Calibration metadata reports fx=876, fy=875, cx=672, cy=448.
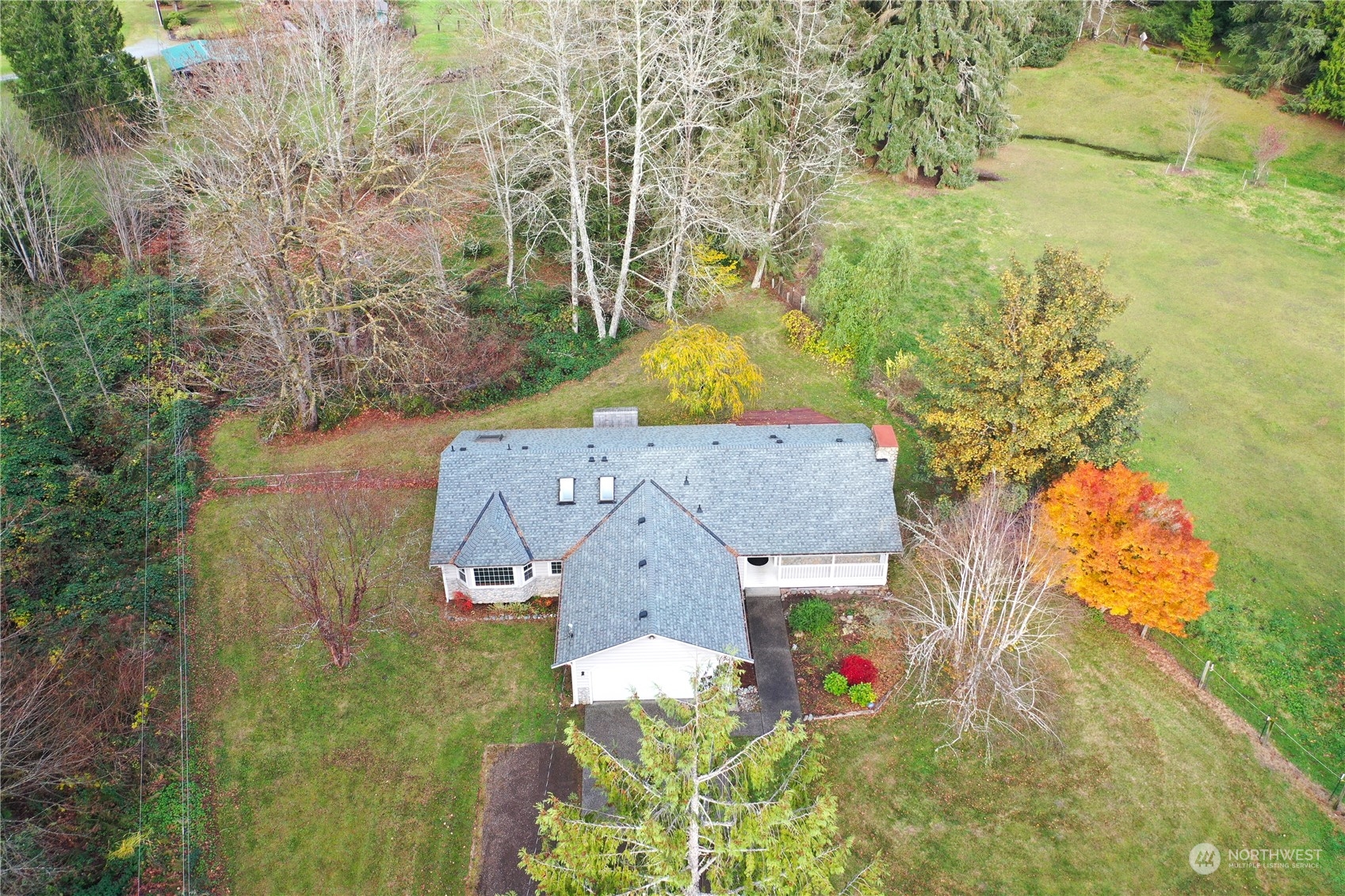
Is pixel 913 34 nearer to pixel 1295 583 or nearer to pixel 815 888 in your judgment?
pixel 1295 583

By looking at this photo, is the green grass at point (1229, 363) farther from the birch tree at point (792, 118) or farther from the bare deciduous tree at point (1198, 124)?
the birch tree at point (792, 118)

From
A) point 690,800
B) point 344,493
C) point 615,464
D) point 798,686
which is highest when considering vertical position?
point 690,800

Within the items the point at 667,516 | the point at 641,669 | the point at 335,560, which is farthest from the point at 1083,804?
the point at 335,560

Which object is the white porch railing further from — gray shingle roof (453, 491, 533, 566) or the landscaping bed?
gray shingle roof (453, 491, 533, 566)

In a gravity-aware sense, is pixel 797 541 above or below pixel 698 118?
below

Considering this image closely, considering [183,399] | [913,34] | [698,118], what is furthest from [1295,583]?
[183,399]

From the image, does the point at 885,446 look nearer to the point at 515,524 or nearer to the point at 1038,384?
the point at 1038,384

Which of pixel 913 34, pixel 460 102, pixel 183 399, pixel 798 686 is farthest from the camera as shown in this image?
pixel 460 102
